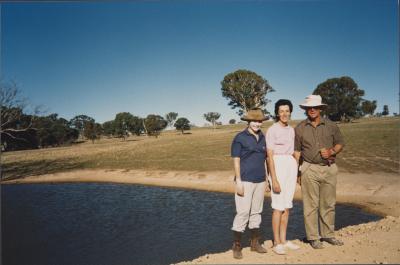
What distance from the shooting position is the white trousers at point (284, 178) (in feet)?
19.6

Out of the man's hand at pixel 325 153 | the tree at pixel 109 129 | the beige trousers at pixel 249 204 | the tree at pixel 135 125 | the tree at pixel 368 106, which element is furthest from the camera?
the tree at pixel 368 106

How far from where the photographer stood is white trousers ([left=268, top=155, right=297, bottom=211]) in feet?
19.6

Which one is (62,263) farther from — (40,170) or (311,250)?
(40,170)

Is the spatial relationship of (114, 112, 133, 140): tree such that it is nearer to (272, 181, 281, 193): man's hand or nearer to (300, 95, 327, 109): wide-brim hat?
(300, 95, 327, 109): wide-brim hat

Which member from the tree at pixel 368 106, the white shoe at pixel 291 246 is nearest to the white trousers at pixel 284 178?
the white shoe at pixel 291 246

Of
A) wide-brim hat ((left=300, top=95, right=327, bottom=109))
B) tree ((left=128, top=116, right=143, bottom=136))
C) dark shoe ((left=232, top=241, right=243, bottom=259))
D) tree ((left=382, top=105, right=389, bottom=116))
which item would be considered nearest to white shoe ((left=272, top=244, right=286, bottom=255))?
dark shoe ((left=232, top=241, right=243, bottom=259))

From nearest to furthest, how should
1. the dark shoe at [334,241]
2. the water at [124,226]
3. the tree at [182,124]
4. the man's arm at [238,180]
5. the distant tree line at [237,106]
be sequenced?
the man's arm at [238,180], the dark shoe at [334,241], the water at [124,226], the distant tree line at [237,106], the tree at [182,124]

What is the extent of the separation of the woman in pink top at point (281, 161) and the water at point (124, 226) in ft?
13.4

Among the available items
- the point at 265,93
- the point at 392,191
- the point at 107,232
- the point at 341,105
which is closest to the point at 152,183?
the point at 107,232

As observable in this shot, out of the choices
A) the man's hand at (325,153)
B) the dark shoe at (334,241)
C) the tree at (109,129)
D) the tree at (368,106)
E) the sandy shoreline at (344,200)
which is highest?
the tree at (368,106)

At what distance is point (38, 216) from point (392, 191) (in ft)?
53.4

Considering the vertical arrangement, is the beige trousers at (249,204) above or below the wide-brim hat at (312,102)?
below

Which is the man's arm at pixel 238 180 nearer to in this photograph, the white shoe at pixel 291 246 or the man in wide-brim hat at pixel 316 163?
the man in wide-brim hat at pixel 316 163

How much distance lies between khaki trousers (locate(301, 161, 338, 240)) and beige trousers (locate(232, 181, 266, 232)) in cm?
102
